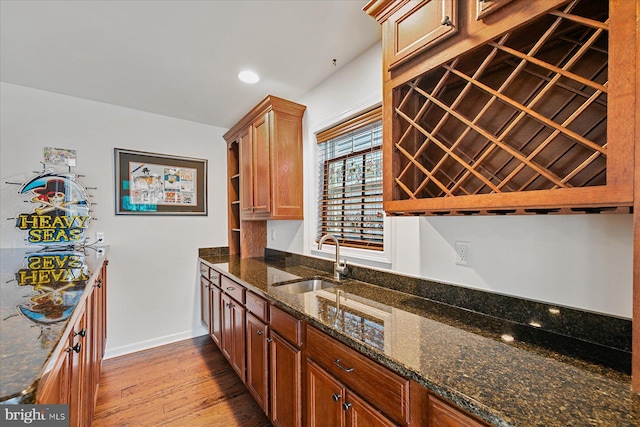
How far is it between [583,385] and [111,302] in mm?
3467

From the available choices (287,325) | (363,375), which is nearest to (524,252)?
(363,375)

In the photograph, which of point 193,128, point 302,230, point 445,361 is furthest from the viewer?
point 193,128

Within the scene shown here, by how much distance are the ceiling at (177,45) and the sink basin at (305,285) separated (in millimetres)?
1610

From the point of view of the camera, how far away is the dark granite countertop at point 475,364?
653 millimetres

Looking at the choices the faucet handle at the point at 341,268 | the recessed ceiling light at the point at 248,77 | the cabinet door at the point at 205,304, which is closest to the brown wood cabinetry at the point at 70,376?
the faucet handle at the point at 341,268

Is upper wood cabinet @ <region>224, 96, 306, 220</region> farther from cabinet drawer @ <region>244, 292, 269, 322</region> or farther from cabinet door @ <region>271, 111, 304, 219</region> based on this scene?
cabinet drawer @ <region>244, 292, 269, 322</region>

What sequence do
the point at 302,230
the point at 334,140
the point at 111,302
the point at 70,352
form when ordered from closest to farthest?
the point at 70,352
the point at 334,140
the point at 302,230
the point at 111,302

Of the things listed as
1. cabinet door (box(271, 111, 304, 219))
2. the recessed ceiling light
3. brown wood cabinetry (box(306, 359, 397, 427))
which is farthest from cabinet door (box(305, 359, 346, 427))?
the recessed ceiling light

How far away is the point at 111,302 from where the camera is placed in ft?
9.16

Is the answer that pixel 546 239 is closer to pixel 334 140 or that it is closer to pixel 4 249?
pixel 334 140

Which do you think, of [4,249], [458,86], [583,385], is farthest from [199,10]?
[4,249]

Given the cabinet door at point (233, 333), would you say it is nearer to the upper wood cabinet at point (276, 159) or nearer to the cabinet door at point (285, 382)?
the cabinet door at point (285, 382)

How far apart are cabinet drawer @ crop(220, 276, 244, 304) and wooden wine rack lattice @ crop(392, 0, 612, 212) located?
1376mm

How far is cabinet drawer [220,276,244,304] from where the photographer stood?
205 centimetres
